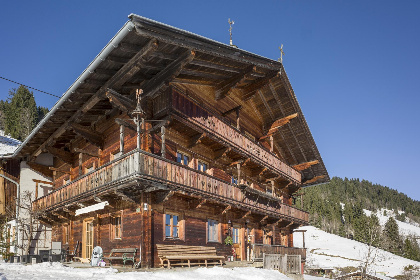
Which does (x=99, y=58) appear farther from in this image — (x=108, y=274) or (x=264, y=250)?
(x=264, y=250)

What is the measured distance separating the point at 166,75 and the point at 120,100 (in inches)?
84.5

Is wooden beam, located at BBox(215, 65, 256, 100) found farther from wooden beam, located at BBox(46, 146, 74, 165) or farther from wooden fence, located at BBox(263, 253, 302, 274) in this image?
wooden beam, located at BBox(46, 146, 74, 165)

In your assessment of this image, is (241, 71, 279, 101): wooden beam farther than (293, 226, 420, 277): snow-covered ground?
No

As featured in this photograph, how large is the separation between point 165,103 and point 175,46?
2.87 metres

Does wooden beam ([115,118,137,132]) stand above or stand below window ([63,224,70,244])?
above

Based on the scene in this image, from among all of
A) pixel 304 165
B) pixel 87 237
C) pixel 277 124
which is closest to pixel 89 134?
pixel 87 237

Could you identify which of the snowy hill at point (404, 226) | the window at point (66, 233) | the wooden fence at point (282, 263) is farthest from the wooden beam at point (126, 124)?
the snowy hill at point (404, 226)

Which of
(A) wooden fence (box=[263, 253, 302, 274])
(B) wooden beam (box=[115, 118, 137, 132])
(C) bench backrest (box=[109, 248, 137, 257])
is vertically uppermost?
(B) wooden beam (box=[115, 118, 137, 132])

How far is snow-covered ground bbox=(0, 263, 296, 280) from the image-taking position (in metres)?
11.9

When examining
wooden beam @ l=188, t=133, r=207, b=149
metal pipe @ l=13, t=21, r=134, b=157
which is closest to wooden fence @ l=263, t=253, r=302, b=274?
wooden beam @ l=188, t=133, r=207, b=149

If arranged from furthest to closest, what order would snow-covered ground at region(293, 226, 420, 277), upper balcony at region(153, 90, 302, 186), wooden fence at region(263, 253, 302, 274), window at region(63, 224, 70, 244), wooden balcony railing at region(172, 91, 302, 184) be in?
snow-covered ground at region(293, 226, 420, 277) → window at region(63, 224, 70, 244) → wooden fence at region(263, 253, 302, 274) → wooden balcony railing at region(172, 91, 302, 184) → upper balcony at region(153, 90, 302, 186)

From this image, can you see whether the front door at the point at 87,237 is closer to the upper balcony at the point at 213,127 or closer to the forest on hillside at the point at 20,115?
the upper balcony at the point at 213,127

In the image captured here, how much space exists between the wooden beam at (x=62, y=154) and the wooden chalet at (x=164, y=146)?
0.06 metres

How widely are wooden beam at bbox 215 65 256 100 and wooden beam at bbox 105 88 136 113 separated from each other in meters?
5.89
